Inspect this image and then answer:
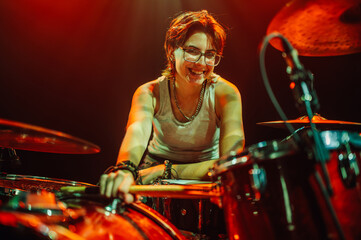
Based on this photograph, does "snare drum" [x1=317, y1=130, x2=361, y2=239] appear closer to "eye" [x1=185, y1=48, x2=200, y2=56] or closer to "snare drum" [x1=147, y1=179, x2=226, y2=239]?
"snare drum" [x1=147, y1=179, x2=226, y2=239]

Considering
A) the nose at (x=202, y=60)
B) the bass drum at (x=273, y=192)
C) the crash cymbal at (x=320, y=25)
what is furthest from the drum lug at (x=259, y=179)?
the nose at (x=202, y=60)

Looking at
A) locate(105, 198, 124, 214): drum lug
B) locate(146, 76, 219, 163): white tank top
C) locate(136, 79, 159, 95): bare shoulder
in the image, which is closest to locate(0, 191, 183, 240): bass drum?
locate(105, 198, 124, 214): drum lug

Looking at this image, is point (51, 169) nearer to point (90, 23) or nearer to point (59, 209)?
point (90, 23)

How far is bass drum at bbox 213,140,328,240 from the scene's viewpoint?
2.28ft

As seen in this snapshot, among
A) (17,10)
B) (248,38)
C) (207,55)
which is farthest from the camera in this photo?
(248,38)

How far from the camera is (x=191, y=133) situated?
6.40ft

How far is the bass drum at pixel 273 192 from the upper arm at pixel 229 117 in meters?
0.71

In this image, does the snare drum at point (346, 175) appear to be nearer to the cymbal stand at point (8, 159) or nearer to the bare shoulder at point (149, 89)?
the bare shoulder at point (149, 89)

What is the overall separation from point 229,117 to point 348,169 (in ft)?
3.43

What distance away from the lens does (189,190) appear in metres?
1.01

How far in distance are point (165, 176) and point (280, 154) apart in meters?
0.91

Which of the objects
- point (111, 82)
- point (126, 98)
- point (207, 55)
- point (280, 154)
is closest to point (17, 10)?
point (111, 82)

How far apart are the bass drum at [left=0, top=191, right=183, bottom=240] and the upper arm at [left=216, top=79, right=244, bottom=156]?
62 centimetres

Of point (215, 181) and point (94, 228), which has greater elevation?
point (215, 181)
